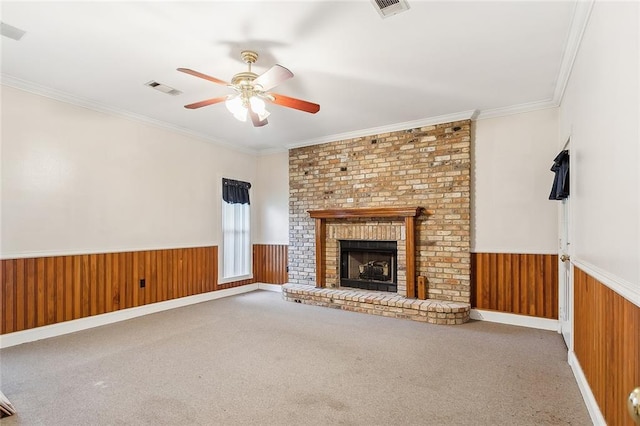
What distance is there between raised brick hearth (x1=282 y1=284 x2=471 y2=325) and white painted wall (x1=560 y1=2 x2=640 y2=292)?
5.96 ft

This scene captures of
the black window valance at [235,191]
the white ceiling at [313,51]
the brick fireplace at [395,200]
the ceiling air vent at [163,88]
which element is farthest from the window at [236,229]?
the ceiling air vent at [163,88]

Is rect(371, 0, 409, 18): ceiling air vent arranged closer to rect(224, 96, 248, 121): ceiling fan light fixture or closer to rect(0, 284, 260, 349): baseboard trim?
rect(224, 96, 248, 121): ceiling fan light fixture

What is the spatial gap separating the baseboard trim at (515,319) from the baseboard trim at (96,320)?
161 inches

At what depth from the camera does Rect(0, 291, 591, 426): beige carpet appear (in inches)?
88.6

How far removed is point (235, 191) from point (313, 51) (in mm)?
3718

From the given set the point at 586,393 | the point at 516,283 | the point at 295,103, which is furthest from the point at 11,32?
the point at 516,283

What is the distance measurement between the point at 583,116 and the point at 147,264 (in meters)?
5.23

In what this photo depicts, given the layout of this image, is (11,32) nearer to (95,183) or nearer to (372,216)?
(95,183)

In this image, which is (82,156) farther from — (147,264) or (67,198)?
(147,264)

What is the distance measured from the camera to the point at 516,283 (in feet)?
14.2

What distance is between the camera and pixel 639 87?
1.41 metres

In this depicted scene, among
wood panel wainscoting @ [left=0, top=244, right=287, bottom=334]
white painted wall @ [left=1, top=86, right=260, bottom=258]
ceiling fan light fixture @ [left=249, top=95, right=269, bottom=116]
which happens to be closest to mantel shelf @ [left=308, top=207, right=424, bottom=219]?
white painted wall @ [left=1, top=86, right=260, bottom=258]

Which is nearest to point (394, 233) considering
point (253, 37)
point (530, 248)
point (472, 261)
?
point (472, 261)

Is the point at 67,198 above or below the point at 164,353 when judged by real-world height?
above
